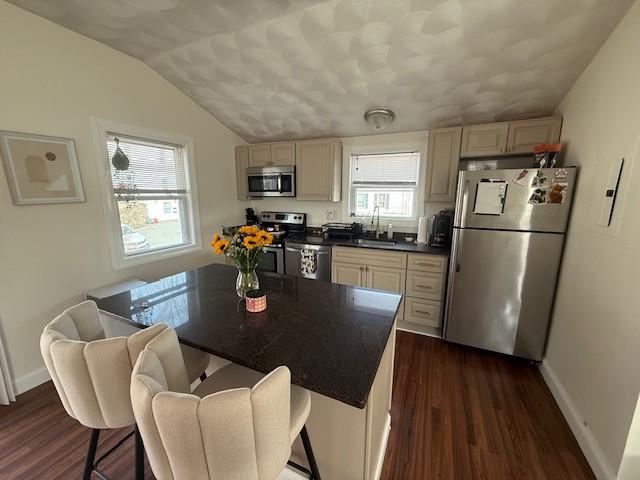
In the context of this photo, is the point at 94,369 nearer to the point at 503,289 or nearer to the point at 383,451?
the point at 383,451

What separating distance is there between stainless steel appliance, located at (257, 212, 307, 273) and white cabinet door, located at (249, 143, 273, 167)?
0.74 metres

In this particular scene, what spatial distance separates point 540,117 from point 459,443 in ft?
9.20

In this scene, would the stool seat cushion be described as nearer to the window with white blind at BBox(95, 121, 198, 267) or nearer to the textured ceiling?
the window with white blind at BBox(95, 121, 198, 267)

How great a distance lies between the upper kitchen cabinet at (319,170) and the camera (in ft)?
10.5

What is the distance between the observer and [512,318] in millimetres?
2244

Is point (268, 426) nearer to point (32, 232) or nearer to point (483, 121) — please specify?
point (32, 232)

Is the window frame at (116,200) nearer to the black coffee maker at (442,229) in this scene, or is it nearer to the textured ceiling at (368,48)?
the textured ceiling at (368,48)

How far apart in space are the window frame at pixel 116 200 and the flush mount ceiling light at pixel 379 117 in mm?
2101

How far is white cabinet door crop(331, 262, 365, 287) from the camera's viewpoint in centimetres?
295

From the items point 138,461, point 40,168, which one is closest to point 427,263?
point 138,461

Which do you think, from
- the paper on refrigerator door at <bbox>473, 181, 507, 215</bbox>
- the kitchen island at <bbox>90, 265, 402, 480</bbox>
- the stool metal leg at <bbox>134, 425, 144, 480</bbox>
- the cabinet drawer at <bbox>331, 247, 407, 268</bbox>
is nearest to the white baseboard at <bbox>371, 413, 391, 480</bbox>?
the kitchen island at <bbox>90, 265, 402, 480</bbox>

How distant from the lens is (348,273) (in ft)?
9.87

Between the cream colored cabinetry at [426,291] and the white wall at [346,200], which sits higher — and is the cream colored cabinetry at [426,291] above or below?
below

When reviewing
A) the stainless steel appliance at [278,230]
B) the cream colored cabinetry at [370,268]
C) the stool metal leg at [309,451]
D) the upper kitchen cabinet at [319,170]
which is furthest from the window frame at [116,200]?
the stool metal leg at [309,451]
